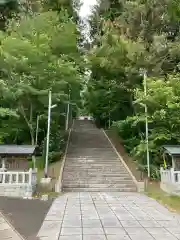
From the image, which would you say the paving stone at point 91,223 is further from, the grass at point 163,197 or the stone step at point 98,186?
the stone step at point 98,186

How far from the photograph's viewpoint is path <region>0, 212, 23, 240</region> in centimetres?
724

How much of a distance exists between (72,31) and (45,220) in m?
19.1

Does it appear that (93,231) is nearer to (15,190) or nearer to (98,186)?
(15,190)

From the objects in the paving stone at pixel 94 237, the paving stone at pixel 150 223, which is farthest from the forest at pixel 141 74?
the paving stone at pixel 94 237

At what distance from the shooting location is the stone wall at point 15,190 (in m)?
14.8

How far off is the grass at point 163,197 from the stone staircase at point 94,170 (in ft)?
3.54

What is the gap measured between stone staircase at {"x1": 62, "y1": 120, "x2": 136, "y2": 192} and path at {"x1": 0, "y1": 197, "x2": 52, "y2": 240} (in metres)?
4.53

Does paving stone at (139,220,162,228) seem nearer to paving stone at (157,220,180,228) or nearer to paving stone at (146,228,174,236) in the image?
paving stone at (157,220,180,228)

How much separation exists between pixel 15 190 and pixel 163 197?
7.01 meters

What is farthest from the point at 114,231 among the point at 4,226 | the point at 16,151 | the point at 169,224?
the point at 16,151

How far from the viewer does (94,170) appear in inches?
795

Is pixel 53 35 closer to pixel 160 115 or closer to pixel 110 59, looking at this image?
pixel 110 59

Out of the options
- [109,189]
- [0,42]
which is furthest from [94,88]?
[109,189]

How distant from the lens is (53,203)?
12711 millimetres
